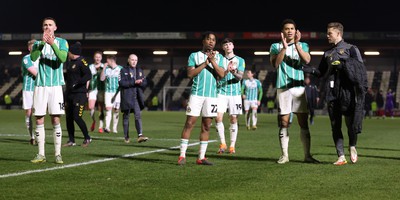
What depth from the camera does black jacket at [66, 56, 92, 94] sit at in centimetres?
1322

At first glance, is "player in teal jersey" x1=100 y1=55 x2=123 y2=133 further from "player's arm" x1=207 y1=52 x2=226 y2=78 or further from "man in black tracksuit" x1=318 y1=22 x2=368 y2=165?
"man in black tracksuit" x1=318 y1=22 x2=368 y2=165

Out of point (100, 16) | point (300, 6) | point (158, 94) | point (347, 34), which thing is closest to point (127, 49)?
point (100, 16)

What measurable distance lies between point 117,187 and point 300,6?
4707 centimetres

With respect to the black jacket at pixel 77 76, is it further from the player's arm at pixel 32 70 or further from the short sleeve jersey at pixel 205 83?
the short sleeve jersey at pixel 205 83

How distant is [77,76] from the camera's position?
43.7 ft

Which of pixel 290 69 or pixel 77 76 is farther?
pixel 77 76

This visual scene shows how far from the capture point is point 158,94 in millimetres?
51250

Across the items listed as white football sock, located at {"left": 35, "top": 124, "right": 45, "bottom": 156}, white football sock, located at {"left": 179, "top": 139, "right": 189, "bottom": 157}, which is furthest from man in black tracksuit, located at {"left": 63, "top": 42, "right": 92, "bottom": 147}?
white football sock, located at {"left": 179, "top": 139, "right": 189, "bottom": 157}

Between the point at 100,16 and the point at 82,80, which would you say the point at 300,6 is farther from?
the point at 82,80

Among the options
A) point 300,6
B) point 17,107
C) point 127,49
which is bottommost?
point 17,107

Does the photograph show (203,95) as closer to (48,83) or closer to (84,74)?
(48,83)

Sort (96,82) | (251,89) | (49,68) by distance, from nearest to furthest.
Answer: (49,68), (96,82), (251,89)

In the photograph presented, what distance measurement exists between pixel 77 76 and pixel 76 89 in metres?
0.30

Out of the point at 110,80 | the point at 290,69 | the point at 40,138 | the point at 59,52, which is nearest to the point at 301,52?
the point at 290,69
